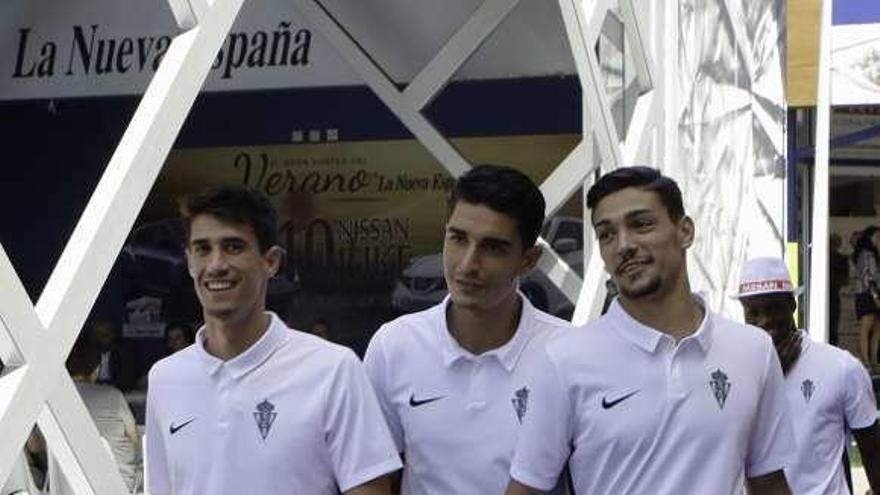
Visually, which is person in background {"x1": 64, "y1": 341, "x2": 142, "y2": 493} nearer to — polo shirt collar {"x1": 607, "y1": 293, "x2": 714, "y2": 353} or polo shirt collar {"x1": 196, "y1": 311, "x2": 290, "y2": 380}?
polo shirt collar {"x1": 196, "y1": 311, "x2": 290, "y2": 380}

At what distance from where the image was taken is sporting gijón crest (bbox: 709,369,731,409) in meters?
3.63

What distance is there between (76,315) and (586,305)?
3846 mm

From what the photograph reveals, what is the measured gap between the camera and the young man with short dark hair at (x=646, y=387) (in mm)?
3555

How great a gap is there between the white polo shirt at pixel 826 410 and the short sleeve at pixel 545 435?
287 cm

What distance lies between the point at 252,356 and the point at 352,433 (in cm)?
28

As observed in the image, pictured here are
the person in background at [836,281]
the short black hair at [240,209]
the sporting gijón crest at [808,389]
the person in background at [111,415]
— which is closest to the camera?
the short black hair at [240,209]

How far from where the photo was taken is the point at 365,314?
1141cm

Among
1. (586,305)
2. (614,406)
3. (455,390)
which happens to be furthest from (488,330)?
(586,305)

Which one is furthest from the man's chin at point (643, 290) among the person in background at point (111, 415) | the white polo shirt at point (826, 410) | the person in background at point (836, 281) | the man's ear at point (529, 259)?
the person in background at point (836, 281)

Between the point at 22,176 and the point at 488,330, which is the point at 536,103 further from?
the point at 488,330

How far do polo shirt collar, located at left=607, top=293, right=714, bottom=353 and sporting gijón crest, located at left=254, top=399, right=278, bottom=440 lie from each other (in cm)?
75

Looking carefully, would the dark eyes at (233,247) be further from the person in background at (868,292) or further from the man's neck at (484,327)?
the person in background at (868,292)

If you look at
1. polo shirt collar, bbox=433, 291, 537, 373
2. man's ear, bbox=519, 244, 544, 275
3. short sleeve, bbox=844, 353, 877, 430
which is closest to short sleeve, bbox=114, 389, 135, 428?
short sleeve, bbox=844, 353, 877, 430

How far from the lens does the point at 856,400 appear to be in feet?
21.0
